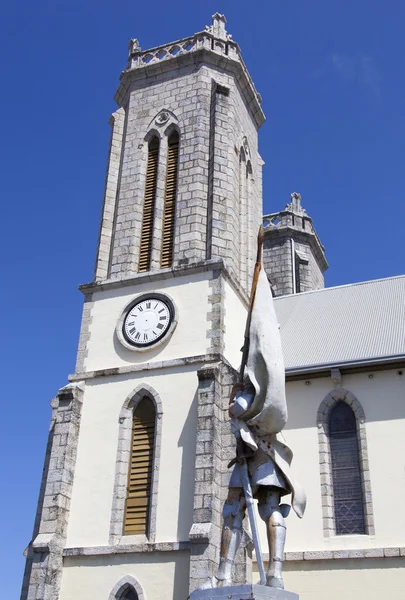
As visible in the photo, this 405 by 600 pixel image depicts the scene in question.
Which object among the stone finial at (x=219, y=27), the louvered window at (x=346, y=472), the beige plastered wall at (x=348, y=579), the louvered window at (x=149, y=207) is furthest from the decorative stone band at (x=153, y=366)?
the stone finial at (x=219, y=27)

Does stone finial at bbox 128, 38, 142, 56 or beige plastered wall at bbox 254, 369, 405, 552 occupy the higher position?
stone finial at bbox 128, 38, 142, 56

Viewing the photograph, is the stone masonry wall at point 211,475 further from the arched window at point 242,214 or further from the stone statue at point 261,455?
the stone statue at point 261,455

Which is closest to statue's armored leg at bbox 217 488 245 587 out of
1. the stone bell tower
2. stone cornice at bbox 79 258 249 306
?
stone cornice at bbox 79 258 249 306

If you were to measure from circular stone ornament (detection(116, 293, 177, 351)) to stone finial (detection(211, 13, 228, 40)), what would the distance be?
8.68 m

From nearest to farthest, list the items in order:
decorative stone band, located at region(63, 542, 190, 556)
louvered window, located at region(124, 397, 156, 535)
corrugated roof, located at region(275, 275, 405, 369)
Answer: 1. decorative stone band, located at region(63, 542, 190, 556)
2. louvered window, located at region(124, 397, 156, 535)
3. corrugated roof, located at region(275, 275, 405, 369)

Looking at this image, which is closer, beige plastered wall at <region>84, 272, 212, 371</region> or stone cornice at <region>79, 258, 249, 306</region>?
beige plastered wall at <region>84, 272, 212, 371</region>

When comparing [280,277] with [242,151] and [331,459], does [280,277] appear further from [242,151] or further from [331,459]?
[331,459]

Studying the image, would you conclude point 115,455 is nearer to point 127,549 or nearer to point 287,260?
point 127,549

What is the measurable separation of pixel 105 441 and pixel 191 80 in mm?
10391

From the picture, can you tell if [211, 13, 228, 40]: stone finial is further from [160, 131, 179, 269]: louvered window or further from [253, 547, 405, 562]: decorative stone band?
[253, 547, 405, 562]: decorative stone band

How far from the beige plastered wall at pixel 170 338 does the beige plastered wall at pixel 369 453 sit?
8.27ft

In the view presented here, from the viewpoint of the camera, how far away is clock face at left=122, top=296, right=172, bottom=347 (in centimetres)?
1692

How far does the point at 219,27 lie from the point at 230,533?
17936 mm

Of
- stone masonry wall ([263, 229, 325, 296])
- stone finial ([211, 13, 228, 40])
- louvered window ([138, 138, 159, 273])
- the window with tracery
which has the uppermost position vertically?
stone finial ([211, 13, 228, 40])
